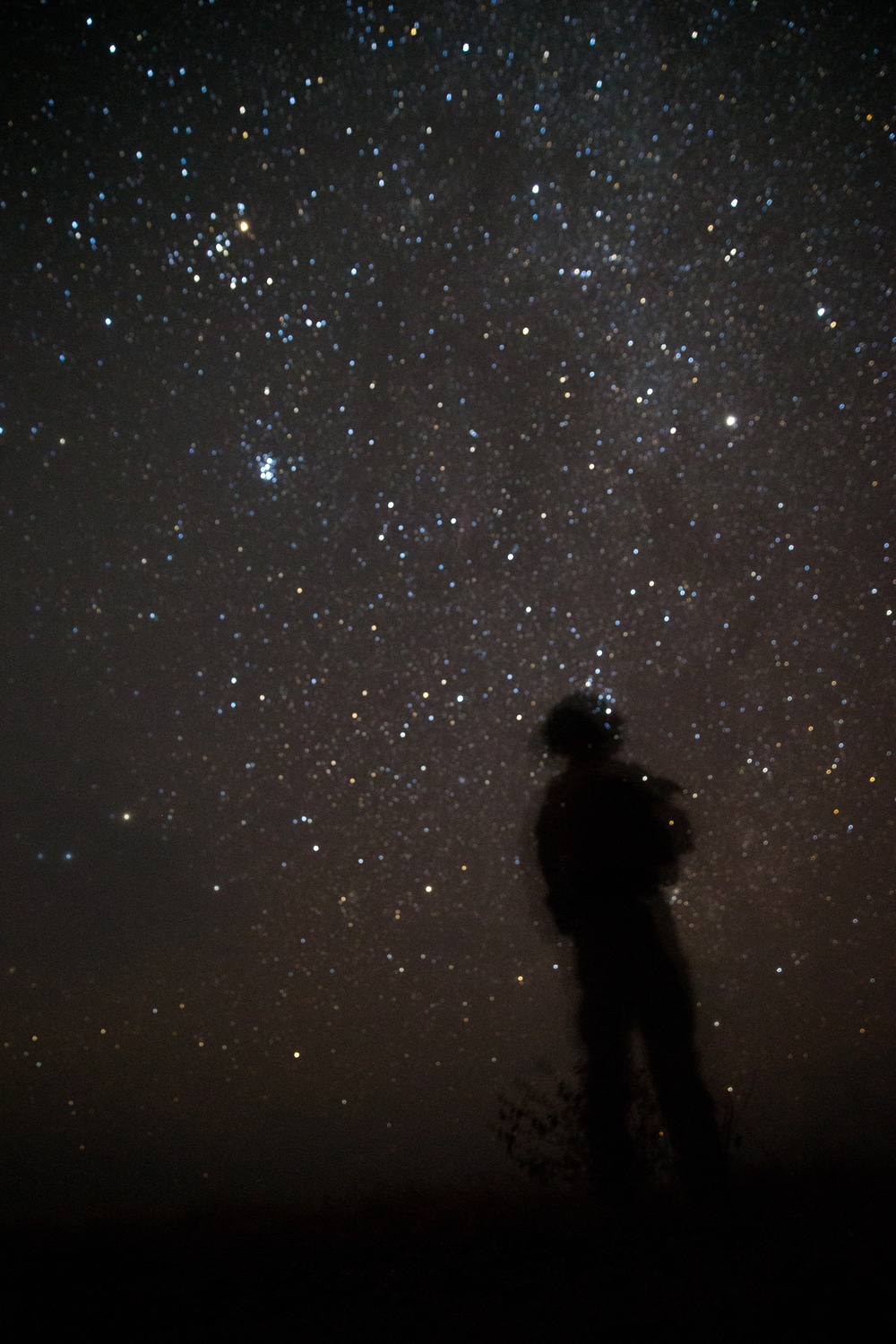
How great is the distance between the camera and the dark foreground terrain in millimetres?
1250

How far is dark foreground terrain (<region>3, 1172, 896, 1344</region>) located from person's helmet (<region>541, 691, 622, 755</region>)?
145 cm

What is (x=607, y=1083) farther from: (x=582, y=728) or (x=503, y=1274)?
(x=582, y=728)

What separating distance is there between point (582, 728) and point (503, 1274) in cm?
169

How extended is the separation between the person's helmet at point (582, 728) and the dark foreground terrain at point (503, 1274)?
4.75 ft

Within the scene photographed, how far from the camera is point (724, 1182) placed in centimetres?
202

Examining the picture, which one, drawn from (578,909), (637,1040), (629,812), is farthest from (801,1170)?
(629,812)

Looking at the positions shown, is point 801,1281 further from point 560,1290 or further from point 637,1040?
point 637,1040

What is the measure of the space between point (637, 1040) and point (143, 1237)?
179 centimetres

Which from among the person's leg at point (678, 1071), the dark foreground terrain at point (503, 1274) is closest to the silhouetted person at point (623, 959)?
the person's leg at point (678, 1071)

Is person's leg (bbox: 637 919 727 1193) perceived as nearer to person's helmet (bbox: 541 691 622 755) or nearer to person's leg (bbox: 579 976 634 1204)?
person's leg (bbox: 579 976 634 1204)

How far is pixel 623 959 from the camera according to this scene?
222 centimetres

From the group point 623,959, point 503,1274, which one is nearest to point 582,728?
point 623,959

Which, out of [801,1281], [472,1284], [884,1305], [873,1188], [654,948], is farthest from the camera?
[654,948]

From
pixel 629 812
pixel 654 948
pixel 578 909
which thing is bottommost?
pixel 654 948
